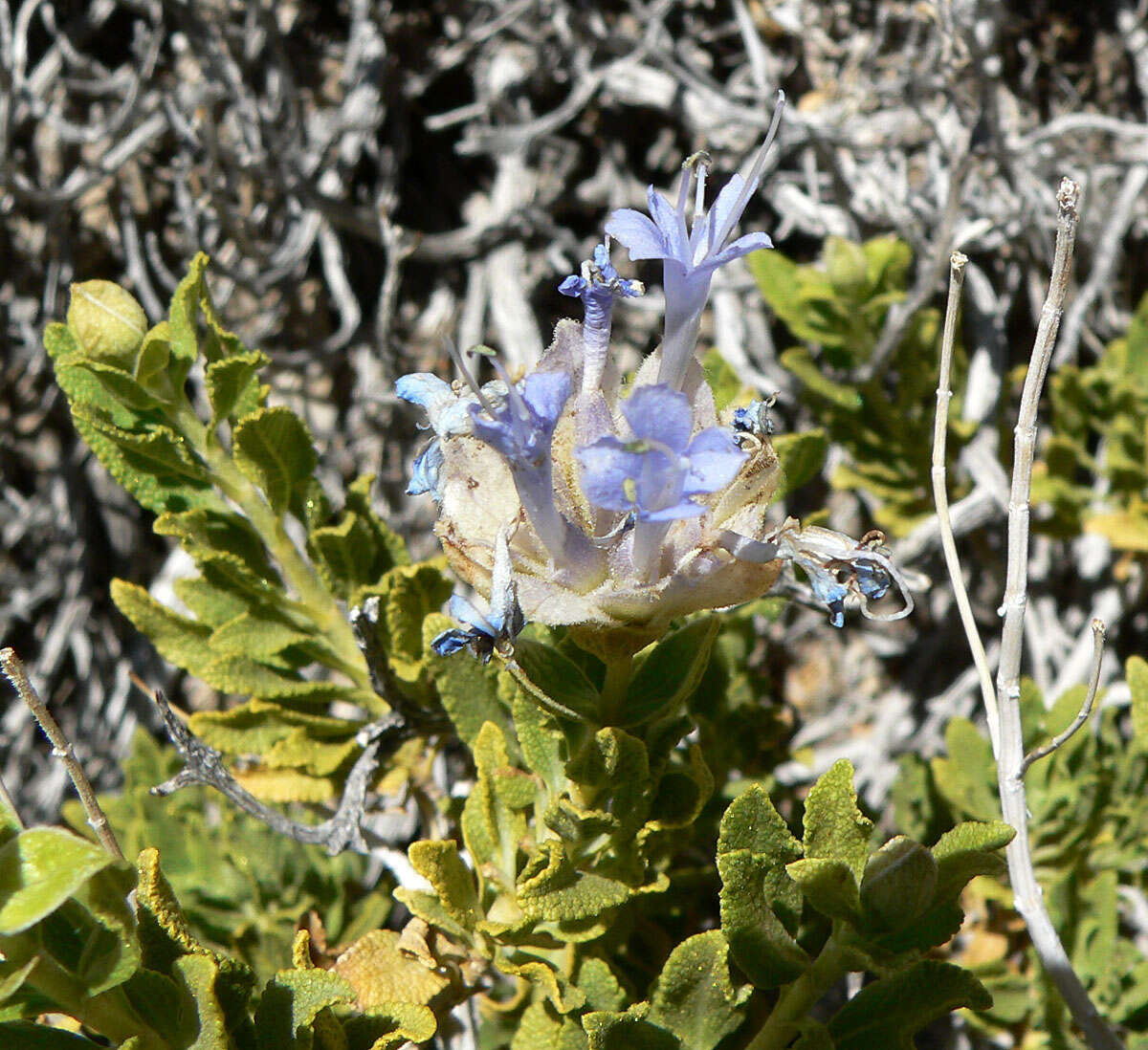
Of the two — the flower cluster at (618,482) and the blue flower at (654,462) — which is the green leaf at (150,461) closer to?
the flower cluster at (618,482)

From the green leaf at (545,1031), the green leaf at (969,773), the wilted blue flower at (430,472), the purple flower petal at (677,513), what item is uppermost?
the purple flower petal at (677,513)

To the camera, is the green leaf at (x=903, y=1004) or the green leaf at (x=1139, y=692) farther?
the green leaf at (x=1139, y=692)

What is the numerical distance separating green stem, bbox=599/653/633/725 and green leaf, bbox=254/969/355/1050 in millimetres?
382

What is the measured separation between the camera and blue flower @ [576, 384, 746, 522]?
100 centimetres

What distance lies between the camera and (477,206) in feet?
8.73

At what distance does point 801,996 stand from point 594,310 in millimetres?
726

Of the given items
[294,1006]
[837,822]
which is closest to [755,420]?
[837,822]

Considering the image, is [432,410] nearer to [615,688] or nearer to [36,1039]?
[615,688]

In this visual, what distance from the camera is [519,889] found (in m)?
1.23

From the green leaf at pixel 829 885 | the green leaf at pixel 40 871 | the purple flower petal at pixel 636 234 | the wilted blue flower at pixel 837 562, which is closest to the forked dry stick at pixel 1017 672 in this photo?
the wilted blue flower at pixel 837 562

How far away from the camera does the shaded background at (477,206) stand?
7.67 feet

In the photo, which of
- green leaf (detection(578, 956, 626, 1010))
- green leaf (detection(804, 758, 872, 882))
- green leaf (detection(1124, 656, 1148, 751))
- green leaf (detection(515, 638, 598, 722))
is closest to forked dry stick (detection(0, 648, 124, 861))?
green leaf (detection(515, 638, 598, 722))

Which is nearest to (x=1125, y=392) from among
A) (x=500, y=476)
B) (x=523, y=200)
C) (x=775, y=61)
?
(x=775, y=61)

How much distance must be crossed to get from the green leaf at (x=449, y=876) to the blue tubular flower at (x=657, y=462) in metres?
0.48
